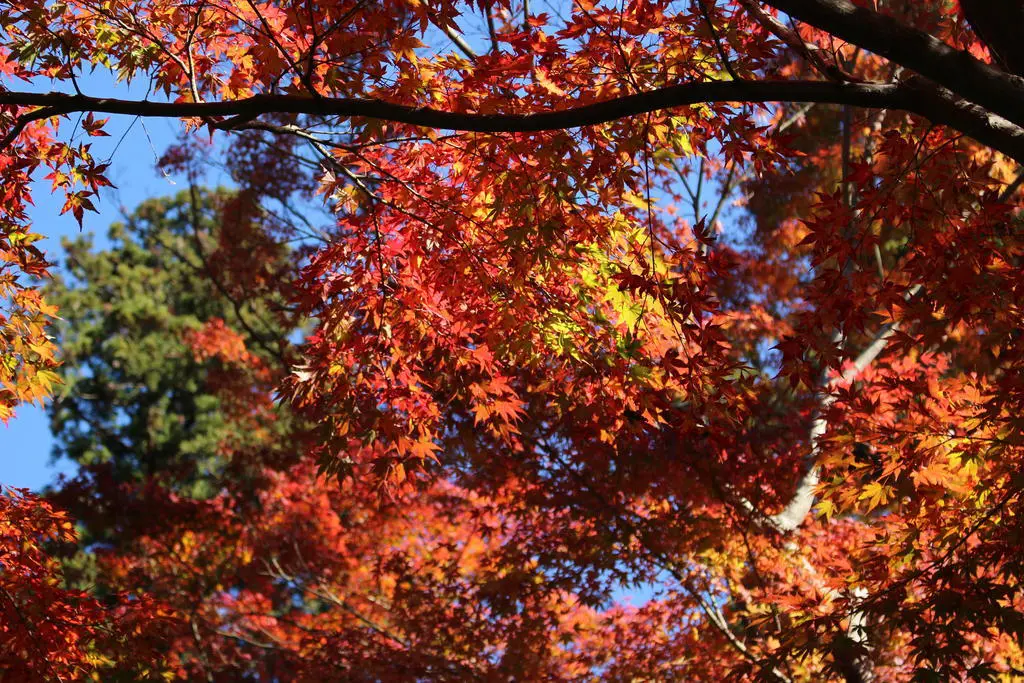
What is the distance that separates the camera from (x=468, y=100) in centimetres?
430

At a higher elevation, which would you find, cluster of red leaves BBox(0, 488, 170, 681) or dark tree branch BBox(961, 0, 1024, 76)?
cluster of red leaves BBox(0, 488, 170, 681)

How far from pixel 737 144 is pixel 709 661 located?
4.60 metres

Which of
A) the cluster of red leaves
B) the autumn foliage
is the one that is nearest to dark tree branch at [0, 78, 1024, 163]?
the autumn foliage

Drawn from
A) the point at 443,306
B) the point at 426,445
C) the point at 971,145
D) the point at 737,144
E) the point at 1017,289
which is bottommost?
the point at 1017,289

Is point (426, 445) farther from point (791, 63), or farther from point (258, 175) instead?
point (791, 63)

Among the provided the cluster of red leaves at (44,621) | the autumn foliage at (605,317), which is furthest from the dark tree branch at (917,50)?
the cluster of red leaves at (44,621)

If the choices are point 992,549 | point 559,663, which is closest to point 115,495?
point 559,663

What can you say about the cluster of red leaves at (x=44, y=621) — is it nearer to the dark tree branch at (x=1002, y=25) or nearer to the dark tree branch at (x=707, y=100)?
the dark tree branch at (x=707, y=100)

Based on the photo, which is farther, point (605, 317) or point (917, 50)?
point (605, 317)

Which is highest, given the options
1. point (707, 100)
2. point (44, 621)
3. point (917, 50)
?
point (44, 621)

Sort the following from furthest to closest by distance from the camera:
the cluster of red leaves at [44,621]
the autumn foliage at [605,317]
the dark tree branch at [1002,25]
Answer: the cluster of red leaves at [44,621] < the autumn foliage at [605,317] < the dark tree branch at [1002,25]

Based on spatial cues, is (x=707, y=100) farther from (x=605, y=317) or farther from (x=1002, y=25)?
(x=605, y=317)

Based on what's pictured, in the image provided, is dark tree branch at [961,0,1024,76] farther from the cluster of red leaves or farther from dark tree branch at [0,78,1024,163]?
the cluster of red leaves

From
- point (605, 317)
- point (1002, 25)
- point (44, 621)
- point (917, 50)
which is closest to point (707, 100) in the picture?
point (917, 50)
